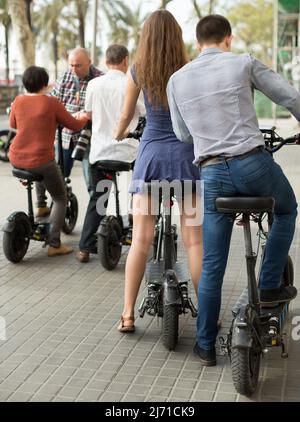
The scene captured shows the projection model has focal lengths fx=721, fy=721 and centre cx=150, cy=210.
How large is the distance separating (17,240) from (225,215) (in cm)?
318

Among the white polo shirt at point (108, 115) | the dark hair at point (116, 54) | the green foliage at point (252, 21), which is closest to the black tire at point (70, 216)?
the white polo shirt at point (108, 115)

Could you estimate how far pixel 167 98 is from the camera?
426 centimetres

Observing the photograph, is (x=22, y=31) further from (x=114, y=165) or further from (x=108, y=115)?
→ (x=114, y=165)

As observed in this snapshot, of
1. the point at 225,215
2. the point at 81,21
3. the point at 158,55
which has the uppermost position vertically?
the point at 81,21

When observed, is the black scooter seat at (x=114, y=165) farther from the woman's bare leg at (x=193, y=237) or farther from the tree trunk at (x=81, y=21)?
the tree trunk at (x=81, y=21)

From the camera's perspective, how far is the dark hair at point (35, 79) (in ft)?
20.9

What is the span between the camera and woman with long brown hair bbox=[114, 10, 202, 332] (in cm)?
431

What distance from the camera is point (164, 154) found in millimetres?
4383

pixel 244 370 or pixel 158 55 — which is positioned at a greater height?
pixel 158 55

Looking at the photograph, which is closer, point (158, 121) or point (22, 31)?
point (158, 121)

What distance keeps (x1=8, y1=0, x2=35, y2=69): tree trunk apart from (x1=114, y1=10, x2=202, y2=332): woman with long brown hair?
14825 mm

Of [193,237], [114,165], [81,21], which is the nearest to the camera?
[193,237]

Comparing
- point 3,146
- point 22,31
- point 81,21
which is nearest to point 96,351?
point 3,146

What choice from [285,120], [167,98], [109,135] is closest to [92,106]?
[109,135]
